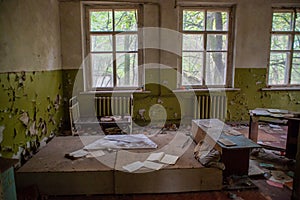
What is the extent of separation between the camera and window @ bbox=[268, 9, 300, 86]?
17.7 feet

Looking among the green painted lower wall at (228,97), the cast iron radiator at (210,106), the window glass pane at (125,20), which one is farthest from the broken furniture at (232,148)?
the window glass pane at (125,20)

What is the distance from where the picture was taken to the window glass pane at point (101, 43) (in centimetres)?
510

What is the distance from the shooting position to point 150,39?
5059 millimetres

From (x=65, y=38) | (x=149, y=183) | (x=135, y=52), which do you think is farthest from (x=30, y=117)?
(x=135, y=52)

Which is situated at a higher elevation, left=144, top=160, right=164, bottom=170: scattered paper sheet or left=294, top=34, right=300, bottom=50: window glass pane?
left=294, top=34, right=300, bottom=50: window glass pane

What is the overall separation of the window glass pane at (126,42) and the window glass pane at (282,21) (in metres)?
3.16

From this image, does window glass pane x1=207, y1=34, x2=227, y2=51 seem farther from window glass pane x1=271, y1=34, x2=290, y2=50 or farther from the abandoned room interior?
window glass pane x1=271, y1=34, x2=290, y2=50

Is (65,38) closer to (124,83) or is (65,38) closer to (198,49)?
(124,83)

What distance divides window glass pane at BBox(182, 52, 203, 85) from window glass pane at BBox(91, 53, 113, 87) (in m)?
1.63

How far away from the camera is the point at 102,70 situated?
5195mm

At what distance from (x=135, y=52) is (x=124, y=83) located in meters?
0.72

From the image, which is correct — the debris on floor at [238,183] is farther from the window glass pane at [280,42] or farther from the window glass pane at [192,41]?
the window glass pane at [280,42]

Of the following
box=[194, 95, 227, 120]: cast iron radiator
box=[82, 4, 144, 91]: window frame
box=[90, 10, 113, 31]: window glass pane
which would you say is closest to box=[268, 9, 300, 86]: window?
box=[194, 95, 227, 120]: cast iron radiator

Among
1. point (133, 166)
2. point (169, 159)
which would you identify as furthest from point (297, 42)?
point (133, 166)
